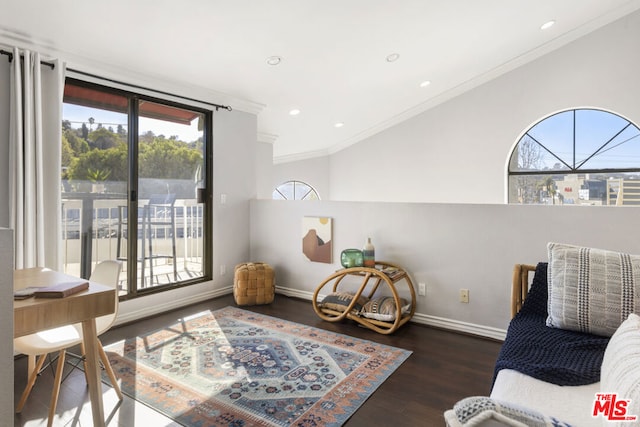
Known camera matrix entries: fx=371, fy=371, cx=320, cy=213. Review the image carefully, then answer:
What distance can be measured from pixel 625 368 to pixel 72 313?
183 centimetres

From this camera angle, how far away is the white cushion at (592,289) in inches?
65.4

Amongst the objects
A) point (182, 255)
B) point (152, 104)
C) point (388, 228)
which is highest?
point (152, 104)

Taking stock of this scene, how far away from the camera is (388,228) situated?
3.54 m

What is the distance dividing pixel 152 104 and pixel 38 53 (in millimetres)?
1021

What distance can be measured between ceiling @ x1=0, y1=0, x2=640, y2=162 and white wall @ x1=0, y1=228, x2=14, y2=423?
85.1 inches

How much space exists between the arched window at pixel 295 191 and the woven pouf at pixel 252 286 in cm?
323

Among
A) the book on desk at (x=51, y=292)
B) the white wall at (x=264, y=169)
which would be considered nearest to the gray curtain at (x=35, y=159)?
the book on desk at (x=51, y=292)

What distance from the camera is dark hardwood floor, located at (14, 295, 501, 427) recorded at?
1.91 metres

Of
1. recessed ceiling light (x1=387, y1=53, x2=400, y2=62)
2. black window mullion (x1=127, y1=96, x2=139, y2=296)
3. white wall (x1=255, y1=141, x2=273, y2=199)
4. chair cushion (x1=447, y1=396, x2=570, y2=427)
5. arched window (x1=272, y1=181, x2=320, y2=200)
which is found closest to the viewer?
chair cushion (x1=447, y1=396, x2=570, y2=427)

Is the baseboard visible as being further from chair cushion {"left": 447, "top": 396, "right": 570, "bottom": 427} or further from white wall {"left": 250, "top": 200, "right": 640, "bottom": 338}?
chair cushion {"left": 447, "top": 396, "right": 570, "bottom": 427}

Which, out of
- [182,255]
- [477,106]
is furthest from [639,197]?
[182,255]

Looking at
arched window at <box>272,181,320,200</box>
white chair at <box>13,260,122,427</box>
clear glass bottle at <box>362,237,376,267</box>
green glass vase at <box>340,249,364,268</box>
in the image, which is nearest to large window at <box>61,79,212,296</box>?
white chair at <box>13,260,122,427</box>

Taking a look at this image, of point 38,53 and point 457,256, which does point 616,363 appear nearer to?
point 457,256

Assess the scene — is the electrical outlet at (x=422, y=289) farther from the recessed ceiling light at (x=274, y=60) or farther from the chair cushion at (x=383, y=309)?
the recessed ceiling light at (x=274, y=60)
